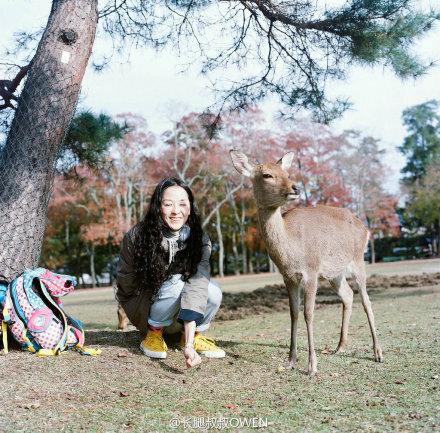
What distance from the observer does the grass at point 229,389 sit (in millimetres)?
2102

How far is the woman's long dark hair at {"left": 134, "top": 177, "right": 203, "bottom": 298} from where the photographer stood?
121 inches

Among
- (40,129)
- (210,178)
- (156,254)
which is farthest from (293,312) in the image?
(210,178)

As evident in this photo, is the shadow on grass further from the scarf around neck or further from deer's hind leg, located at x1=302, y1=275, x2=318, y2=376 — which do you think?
deer's hind leg, located at x1=302, y1=275, x2=318, y2=376

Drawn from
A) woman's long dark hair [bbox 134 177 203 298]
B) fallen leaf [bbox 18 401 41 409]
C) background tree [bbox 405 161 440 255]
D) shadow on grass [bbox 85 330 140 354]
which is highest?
background tree [bbox 405 161 440 255]

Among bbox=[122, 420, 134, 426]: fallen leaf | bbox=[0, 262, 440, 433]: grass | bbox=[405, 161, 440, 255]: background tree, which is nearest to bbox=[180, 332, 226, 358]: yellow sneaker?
bbox=[0, 262, 440, 433]: grass

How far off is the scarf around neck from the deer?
58 centimetres

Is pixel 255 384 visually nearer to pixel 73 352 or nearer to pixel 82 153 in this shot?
pixel 73 352

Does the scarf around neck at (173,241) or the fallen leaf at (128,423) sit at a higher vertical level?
the scarf around neck at (173,241)

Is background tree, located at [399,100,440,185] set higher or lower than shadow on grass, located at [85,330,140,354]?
higher

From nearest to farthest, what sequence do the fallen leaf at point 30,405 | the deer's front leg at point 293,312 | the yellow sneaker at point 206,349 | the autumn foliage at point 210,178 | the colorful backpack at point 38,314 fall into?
the fallen leaf at point 30,405, the colorful backpack at point 38,314, the deer's front leg at point 293,312, the yellow sneaker at point 206,349, the autumn foliage at point 210,178

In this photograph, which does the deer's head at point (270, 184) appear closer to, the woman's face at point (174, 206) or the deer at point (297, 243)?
the deer at point (297, 243)

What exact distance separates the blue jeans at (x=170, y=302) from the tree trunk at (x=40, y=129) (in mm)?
1075

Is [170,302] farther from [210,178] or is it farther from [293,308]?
[210,178]

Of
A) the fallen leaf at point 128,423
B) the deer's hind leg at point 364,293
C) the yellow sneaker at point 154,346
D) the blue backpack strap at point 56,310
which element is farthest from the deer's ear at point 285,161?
the fallen leaf at point 128,423
